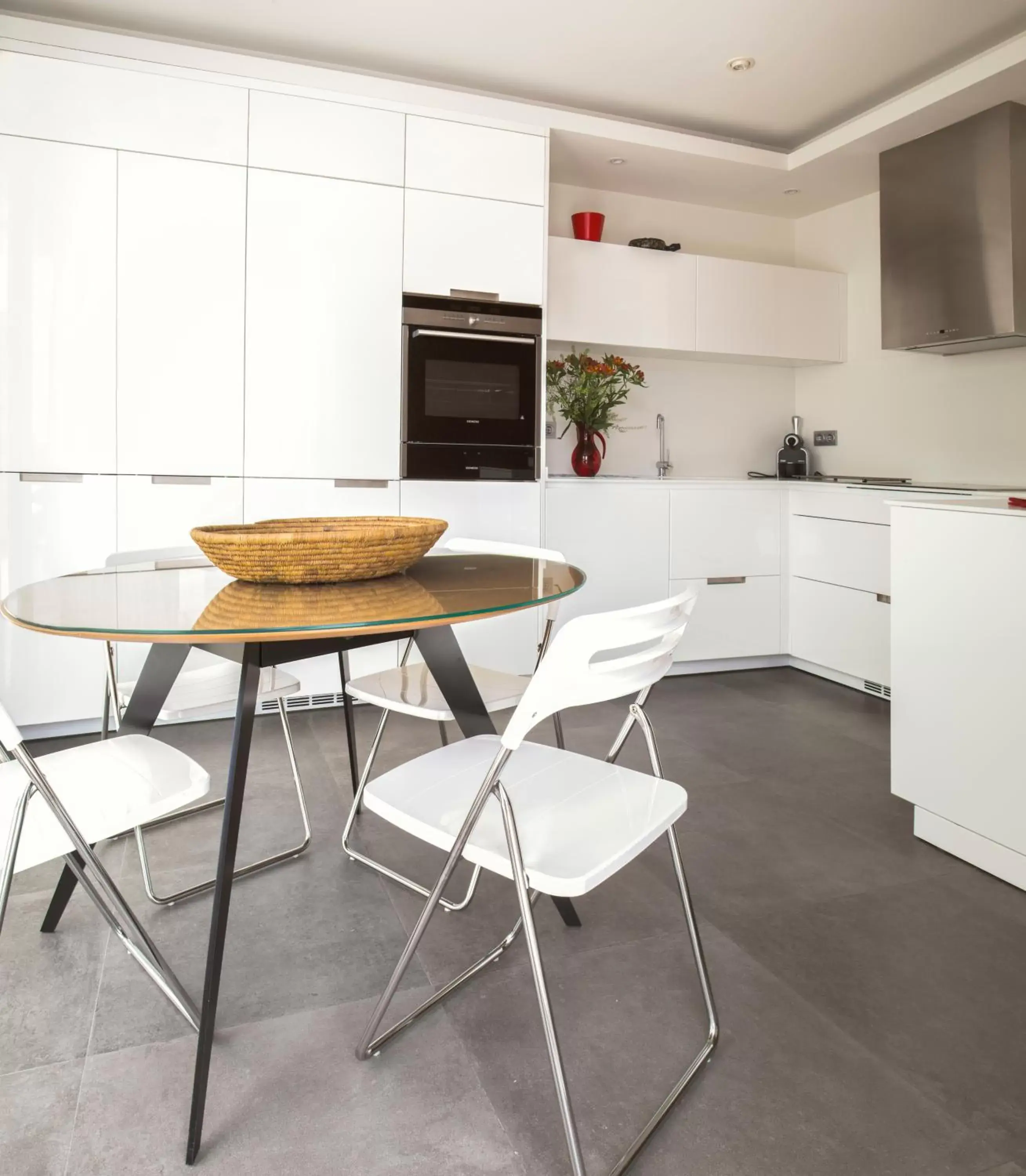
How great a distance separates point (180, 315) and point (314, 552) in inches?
81.2

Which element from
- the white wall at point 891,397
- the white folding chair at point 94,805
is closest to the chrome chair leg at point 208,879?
the white folding chair at point 94,805

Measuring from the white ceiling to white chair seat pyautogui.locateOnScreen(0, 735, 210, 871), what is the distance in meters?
2.84

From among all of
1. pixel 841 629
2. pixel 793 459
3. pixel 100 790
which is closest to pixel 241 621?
pixel 100 790

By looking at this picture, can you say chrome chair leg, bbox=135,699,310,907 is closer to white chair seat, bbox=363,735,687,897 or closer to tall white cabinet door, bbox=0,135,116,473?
white chair seat, bbox=363,735,687,897

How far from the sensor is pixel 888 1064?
1.50 metres

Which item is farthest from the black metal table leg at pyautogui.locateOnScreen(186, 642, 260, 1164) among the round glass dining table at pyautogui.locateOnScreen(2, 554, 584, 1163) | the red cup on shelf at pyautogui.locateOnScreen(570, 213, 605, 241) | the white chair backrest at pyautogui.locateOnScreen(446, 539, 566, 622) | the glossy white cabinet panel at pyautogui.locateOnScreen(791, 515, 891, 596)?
the red cup on shelf at pyautogui.locateOnScreen(570, 213, 605, 241)

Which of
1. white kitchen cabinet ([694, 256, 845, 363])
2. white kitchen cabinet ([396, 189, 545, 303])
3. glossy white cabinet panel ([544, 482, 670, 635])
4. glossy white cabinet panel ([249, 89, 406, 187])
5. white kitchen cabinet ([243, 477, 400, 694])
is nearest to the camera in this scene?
glossy white cabinet panel ([249, 89, 406, 187])

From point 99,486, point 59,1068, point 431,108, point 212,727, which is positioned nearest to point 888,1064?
point 59,1068

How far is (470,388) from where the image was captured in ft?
12.0

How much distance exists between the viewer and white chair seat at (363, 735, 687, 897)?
127 cm

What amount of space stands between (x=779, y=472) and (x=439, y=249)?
2.47 metres

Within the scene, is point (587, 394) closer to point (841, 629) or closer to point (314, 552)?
point (841, 629)

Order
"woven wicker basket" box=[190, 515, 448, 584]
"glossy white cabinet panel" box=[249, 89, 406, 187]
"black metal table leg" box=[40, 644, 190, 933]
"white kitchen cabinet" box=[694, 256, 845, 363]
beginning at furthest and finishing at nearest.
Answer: "white kitchen cabinet" box=[694, 256, 845, 363], "glossy white cabinet panel" box=[249, 89, 406, 187], "black metal table leg" box=[40, 644, 190, 933], "woven wicker basket" box=[190, 515, 448, 584]

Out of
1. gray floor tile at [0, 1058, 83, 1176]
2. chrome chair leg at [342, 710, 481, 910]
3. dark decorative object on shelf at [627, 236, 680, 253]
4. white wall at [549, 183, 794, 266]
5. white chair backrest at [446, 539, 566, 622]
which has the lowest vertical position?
gray floor tile at [0, 1058, 83, 1176]
